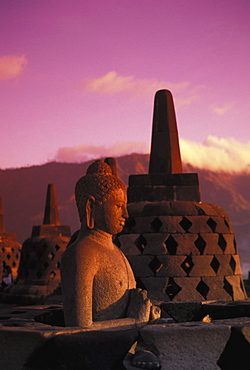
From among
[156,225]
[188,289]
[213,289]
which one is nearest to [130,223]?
[156,225]

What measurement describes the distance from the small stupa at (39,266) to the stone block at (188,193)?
672 centimetres

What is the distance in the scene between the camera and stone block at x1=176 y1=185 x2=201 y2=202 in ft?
20.8

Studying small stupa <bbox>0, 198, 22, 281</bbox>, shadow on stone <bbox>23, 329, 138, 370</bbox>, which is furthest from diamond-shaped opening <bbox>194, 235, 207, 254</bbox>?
small stupa <bbox>0, 198, 22, 281</bbox>

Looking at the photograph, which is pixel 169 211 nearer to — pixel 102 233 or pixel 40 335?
pixel 102 233

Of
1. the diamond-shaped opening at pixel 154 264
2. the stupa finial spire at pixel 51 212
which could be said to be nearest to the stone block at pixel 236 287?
the diamond-shaped opening at pixel 154 264

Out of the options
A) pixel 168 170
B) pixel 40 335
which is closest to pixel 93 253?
pixel 40 335

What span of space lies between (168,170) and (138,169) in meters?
70.3

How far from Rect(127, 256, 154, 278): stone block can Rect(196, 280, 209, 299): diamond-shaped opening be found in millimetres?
653

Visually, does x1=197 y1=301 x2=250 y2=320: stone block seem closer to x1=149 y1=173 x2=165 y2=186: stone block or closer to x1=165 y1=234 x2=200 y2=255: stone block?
x1=165 y1=234 x2=200 y2=255: stone block

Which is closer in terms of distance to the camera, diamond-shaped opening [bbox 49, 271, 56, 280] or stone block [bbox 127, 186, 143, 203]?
stone block [bbox 127, 186, 143, 203]

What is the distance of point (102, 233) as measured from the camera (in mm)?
3527

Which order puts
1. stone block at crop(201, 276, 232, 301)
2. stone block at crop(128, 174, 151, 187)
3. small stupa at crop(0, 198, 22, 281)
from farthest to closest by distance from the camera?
small stupa at crop(0, 198, 22, 281) → stone block at crop(128, 174, 151, 187) → stone block at crop(201, 276, 232, 301)

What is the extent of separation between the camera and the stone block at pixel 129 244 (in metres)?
5.79

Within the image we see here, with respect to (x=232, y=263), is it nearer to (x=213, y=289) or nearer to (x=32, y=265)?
(x=213, y=289)
